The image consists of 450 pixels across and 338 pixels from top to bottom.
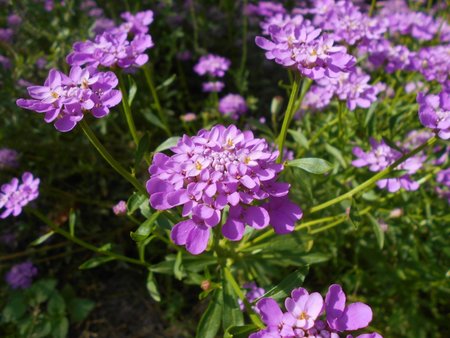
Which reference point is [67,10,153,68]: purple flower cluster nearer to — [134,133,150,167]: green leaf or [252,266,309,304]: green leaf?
[134,133,150,167]: green leaf

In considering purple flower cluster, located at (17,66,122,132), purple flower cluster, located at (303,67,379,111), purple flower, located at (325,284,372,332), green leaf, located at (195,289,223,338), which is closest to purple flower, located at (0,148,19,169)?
Answer: purple flower cluster, located at (17,66,122,132)

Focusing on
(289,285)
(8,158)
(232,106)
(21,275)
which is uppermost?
(289,285)

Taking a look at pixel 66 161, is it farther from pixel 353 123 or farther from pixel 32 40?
pixel 353 123

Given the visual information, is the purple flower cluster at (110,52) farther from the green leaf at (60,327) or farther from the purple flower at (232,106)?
the green leaf at (60,327)

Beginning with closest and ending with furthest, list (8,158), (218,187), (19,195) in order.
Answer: (218,187), (19,195), (8,158)

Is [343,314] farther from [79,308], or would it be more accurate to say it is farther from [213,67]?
[213,67]

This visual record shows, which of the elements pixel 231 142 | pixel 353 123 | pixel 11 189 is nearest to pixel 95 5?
pixel 11 189

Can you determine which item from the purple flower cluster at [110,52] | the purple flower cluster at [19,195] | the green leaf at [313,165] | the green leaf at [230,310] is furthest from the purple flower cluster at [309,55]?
the purple flower cluster at [19,195]

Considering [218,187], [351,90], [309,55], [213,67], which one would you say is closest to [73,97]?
[218,187]
